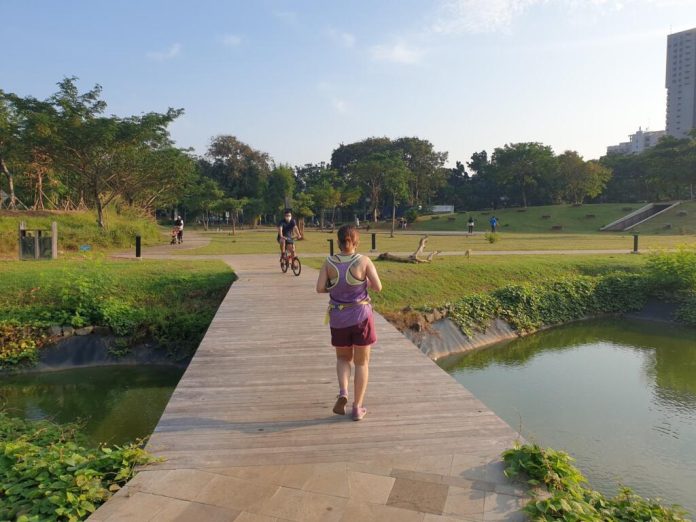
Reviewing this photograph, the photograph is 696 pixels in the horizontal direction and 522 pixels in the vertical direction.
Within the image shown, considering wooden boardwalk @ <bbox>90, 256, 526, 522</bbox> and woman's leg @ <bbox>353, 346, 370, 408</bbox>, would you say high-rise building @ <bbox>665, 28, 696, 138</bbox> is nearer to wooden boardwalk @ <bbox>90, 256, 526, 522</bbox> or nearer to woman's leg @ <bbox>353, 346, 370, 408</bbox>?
wooden boardwalk @ <bbox>90, 256, 526, 522</bbox>

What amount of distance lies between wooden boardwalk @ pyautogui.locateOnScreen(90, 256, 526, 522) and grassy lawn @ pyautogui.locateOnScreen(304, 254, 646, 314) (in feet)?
19.2

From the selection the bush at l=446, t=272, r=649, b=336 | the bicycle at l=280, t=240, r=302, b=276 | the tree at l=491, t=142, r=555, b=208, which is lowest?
the bush at l=446, t=272, r=649, b=336

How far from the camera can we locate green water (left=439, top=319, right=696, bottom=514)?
18.2 ft

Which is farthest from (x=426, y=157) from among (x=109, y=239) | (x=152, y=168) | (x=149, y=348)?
(x=149, y=348)

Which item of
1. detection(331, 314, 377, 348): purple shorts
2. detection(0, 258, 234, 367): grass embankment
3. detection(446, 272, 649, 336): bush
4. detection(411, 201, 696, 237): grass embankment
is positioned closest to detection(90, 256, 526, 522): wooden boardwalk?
detection(331, 314, 377, 348): purple shorts

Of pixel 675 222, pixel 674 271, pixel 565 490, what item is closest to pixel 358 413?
pixel 565 490

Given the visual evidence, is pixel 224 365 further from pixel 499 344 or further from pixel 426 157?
pixel 426 157

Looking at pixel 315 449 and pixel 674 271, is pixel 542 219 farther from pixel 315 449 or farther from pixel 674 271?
A: pixel 315 449

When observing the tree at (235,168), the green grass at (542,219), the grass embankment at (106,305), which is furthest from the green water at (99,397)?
the tree at (235,168)

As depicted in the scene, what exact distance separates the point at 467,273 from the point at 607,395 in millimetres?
6392

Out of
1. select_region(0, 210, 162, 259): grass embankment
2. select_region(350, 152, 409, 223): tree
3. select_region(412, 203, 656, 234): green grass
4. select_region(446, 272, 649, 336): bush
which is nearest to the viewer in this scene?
select_region(446, 272, 649, 336): bush

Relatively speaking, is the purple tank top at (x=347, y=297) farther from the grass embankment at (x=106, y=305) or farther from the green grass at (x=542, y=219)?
the green grass at (x=542, y=219)

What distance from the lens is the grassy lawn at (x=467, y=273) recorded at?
12062mm

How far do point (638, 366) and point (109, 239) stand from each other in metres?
19.7
